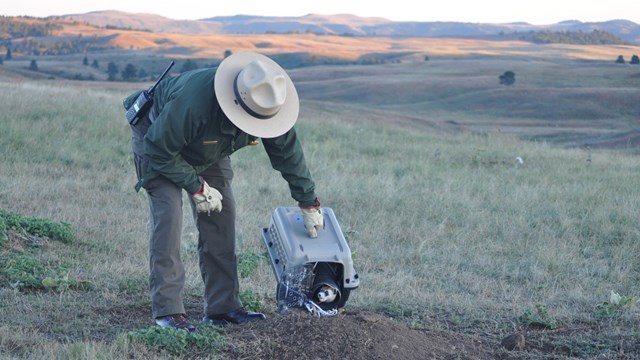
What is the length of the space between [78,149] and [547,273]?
7646 millimetres

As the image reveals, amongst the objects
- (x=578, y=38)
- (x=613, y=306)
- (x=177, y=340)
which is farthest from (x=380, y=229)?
(x=578, y=38)

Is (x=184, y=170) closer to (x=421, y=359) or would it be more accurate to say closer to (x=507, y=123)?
(x=421, y=359)

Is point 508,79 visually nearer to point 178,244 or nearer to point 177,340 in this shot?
point 178,244

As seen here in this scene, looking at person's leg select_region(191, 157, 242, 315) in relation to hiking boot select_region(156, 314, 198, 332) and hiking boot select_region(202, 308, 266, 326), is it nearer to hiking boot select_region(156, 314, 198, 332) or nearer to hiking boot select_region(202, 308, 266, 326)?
hiking boot select_region(202, 308, 266, 326)

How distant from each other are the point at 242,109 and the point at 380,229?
4.45 metres

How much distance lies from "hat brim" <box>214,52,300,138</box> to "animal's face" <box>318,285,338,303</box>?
3.11 ft

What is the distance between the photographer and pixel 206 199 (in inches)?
196

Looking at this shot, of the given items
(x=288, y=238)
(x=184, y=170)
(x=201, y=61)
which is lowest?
(x=201, y=61)

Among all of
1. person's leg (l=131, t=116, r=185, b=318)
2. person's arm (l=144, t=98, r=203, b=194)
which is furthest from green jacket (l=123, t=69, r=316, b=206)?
person's leg (l=131, t=116, r=185, b=318)

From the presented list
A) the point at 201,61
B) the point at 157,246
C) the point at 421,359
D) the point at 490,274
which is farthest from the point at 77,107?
the point at 201,61

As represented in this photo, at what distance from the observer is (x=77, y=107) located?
1553cm

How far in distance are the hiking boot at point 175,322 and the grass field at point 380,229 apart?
0.82 ft

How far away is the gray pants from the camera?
16.5 feet

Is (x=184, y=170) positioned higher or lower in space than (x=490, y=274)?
higher
